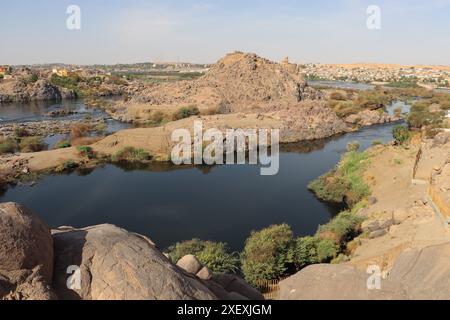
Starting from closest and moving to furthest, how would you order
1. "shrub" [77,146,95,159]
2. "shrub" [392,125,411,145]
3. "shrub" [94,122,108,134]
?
"shrub" [77,146,95,159]
"shrub" [392,125,411,145]
"shrub" [94,122,108,134]

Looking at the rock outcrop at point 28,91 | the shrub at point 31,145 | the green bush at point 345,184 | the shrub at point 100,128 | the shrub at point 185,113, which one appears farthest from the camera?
the rock outcrop at point 28,91

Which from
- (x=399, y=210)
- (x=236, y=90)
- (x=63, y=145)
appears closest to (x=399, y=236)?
(x=399, y=210)

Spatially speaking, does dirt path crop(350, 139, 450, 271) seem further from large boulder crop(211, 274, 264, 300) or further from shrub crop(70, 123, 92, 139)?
shrub crop(70, 123, 92, 139)

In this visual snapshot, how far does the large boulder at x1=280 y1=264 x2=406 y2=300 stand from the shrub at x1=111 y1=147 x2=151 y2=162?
28.7 m

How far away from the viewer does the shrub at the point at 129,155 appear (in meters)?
36.9

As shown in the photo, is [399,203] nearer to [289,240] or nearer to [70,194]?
[289,240]

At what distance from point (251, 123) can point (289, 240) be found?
3109 cm

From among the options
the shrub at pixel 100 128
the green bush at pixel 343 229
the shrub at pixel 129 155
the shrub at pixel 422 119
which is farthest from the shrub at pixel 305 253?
the shrub at pixel 422 119

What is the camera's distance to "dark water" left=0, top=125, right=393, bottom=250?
2253cm

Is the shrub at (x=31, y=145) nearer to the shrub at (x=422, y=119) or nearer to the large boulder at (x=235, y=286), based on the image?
the large boulder at (x=235, y=286)

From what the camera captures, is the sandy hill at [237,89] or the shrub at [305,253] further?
the sandy hill at [237,89]

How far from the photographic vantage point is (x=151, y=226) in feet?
73.9

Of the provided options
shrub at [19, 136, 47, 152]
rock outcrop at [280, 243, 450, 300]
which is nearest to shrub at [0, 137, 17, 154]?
shrub at [19, 136, 47, 152]
